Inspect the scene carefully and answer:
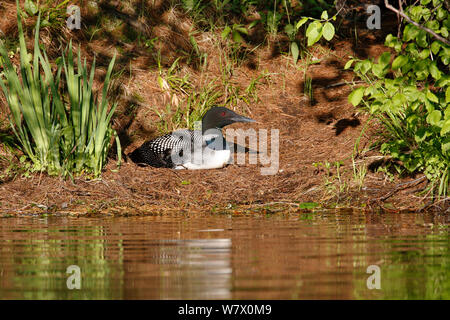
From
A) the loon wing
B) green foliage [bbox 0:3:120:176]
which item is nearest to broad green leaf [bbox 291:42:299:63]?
the loon wing

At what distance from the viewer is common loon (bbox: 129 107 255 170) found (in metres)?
7.39

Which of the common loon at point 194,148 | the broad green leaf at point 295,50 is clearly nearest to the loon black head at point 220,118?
the common loon at point 194,148

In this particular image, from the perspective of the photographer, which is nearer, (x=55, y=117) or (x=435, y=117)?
(x=435, y=117)

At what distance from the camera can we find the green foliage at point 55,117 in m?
6.32

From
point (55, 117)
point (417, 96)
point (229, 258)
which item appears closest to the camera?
point (229, 258)

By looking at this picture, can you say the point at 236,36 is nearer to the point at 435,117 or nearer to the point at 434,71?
the point at 434,71

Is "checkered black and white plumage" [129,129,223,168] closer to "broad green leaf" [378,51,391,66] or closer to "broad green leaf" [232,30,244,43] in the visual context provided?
"broad green leaf" [232,30,244,43]

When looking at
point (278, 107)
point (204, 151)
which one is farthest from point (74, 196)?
point (278, 107)

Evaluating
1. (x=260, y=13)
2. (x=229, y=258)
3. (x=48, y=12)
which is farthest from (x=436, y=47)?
(x=48, y=12)

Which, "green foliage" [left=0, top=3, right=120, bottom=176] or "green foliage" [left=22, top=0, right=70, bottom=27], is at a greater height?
"green foliage" [left=22, top=0, right=70, bottom=27]

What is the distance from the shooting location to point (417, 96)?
455cm

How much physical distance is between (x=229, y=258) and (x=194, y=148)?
414 cm

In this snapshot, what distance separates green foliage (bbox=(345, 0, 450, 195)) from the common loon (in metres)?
1.89
